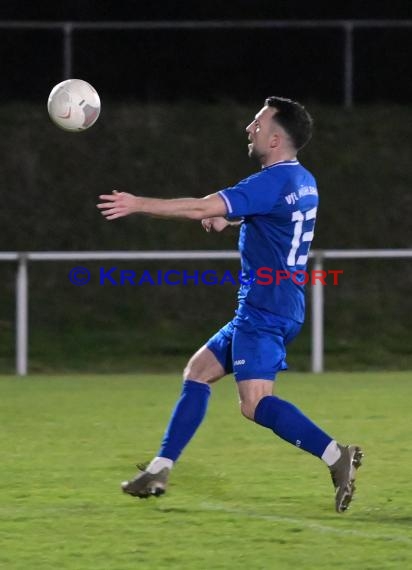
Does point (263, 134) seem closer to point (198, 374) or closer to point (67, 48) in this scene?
point (198, 374)

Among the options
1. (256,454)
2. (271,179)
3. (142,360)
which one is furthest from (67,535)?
(142,360)

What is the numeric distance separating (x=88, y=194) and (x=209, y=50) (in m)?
2.78

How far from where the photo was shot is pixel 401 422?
10.9 m

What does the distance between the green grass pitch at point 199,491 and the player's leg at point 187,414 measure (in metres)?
0.10

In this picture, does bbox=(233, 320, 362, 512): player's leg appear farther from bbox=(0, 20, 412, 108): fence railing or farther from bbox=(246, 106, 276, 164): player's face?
bbox=(0, 20, 412, 108): fence railing

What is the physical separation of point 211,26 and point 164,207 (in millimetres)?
12625

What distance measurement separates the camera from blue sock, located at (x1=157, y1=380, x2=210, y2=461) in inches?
301

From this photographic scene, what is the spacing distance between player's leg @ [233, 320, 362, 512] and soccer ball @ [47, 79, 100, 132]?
1627 mm

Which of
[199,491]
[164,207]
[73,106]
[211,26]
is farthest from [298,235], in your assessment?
[211,26]

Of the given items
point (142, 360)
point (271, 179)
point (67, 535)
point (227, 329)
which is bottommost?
point (142, 360)

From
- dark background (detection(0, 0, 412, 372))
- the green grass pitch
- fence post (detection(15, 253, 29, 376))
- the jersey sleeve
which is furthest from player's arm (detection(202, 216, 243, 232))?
dark background (detection(0, 0, 412, 372))

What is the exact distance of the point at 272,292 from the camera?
7.43m

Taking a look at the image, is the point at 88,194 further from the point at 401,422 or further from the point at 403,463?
the point at 403,463

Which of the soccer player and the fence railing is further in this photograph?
the fence railing
